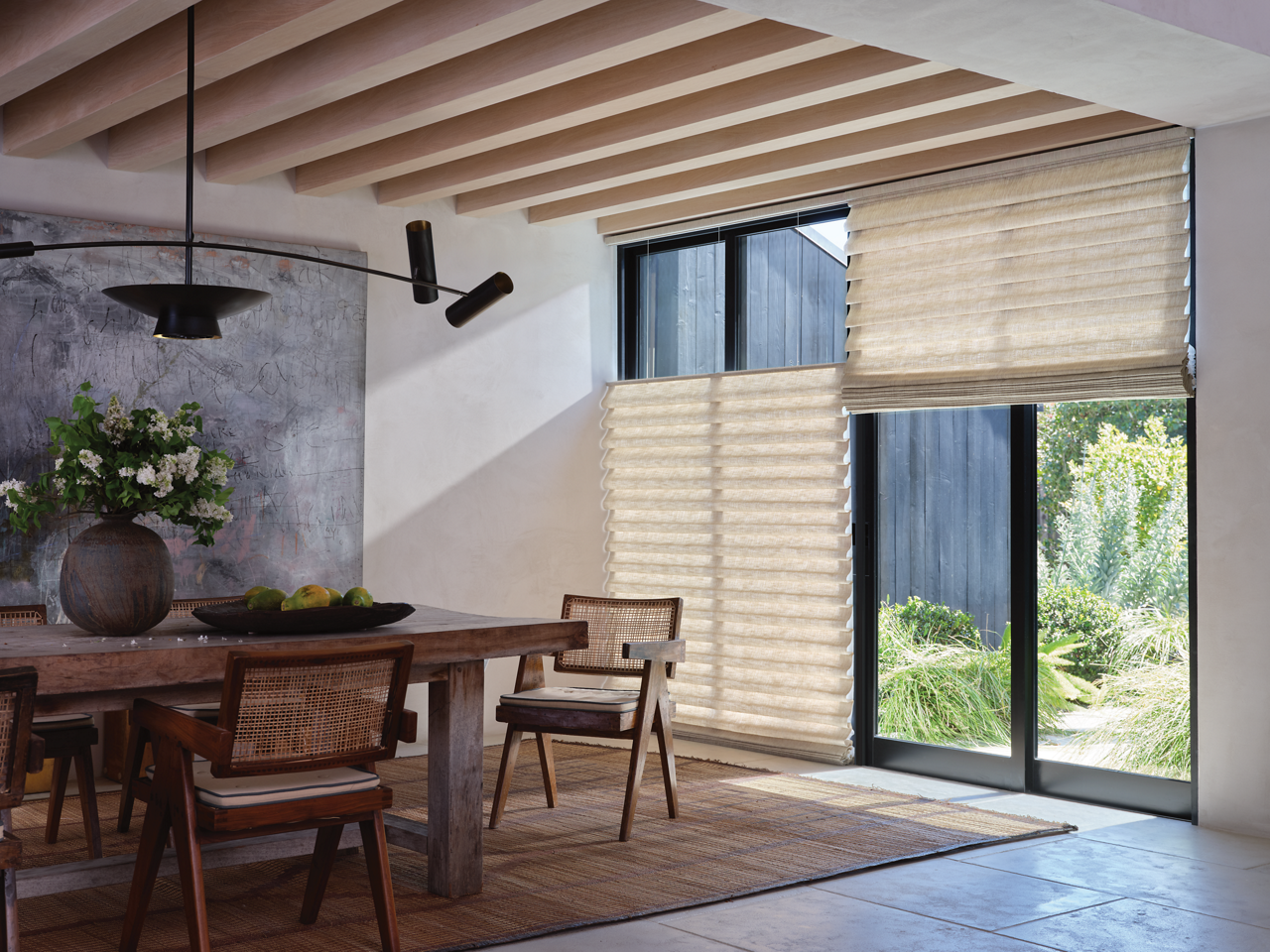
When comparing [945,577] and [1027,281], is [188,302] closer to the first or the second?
[1027,281]

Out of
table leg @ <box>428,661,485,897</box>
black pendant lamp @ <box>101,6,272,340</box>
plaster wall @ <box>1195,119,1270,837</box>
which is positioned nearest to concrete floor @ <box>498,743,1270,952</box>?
plaster wall @ <box>1195,119,1270,837</box>

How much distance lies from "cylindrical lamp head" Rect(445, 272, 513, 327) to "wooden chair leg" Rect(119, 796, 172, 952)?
1.70m

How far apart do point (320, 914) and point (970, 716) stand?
3007mm

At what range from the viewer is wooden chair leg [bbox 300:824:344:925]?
3.41 metres

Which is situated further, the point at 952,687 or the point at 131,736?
the point at 952,687

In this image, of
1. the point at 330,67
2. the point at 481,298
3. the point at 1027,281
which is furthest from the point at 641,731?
the point at 330,67

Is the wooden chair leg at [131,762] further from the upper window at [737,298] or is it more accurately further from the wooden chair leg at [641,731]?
→ the upper window at [737,298]

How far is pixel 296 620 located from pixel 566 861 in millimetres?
1302

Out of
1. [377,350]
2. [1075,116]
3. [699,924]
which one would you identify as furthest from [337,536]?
[1075,116]

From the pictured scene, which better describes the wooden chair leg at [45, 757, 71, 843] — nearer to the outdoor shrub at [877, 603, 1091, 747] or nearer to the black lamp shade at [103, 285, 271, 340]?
the black lamp shade at [103, 285, 271, 340]

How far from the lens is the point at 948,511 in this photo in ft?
18.2

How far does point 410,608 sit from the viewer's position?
380cm

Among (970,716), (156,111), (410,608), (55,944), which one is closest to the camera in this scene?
(55,944)

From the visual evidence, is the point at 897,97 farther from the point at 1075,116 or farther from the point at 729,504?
the point at 729,504
